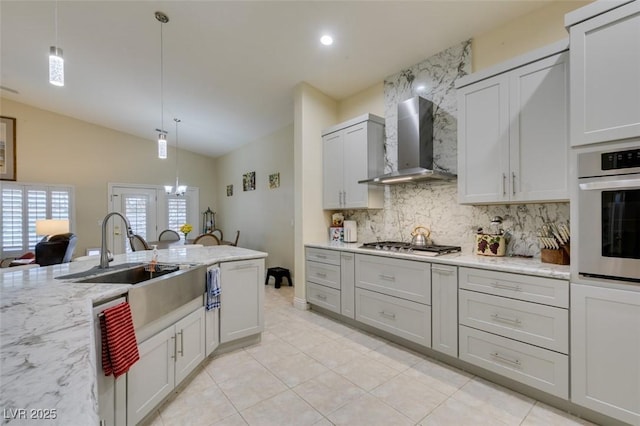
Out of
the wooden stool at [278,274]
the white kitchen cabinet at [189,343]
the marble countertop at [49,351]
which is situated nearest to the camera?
the marble countertop at [49,351]

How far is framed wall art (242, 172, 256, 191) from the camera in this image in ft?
20.5

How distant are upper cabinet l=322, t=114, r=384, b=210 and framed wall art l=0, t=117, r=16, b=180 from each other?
20.0 feet

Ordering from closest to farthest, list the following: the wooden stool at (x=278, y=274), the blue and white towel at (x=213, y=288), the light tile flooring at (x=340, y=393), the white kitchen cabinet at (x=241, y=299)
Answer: the light tile flooring at (x=340, y=393), the blue and white towel at (x=213, y=288), the white kitchen cabinet at (x=241, y=299), the wooden stool at (x=278, y=274)

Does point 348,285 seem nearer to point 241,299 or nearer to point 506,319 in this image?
point 241,299

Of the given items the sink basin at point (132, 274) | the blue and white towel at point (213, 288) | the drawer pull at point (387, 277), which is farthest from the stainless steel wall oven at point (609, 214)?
the sink basin at point (132, 274)

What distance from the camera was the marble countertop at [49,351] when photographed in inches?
19.2

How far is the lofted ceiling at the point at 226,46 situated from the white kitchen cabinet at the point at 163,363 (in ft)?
9.17

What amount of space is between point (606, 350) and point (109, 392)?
269 cm

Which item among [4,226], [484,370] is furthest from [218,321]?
[4,226]

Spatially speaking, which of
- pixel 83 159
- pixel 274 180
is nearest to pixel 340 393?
pixel 274 180

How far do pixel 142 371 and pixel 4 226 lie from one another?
6.05 meters

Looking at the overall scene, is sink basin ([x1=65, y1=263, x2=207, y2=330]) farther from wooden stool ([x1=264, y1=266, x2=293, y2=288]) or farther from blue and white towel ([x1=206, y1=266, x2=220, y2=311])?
wooden stool ([x1=264, y1=266, x2=293, y2=288])

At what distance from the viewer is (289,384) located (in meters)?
2.07

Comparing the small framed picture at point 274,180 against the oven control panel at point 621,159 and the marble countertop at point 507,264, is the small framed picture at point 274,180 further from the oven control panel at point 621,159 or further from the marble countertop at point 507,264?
the oven control panel at point 621,159
